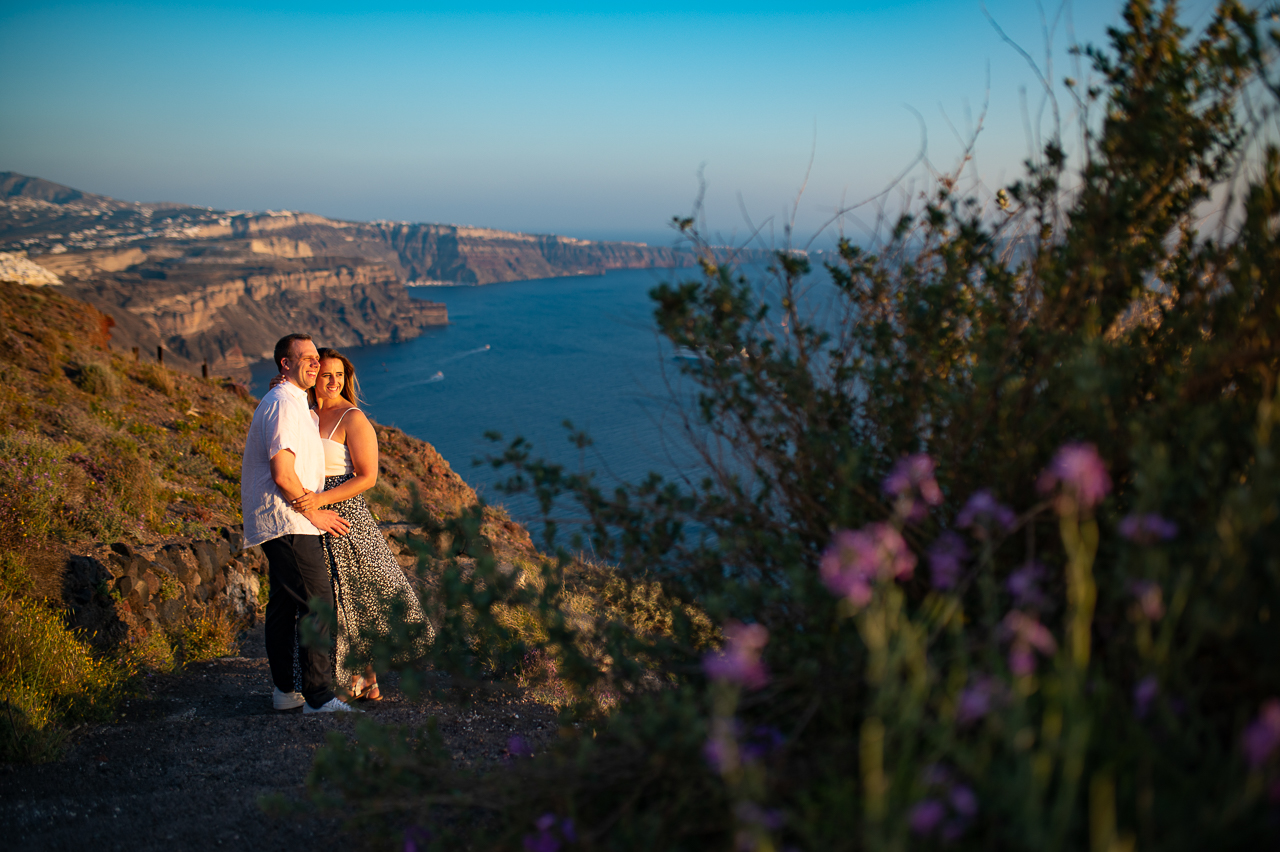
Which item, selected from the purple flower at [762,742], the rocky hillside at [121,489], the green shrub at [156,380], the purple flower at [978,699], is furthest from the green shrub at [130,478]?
the purple flower at [978,699]

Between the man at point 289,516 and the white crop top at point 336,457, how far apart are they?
131 mm

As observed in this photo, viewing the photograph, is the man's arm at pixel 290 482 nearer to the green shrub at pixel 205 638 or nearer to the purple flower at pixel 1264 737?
the green shrub at pixel 205 638

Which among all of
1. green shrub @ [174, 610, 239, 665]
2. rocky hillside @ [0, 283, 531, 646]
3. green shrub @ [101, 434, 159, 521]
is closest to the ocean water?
rocky hillside @ [0, 283, 531, 646]

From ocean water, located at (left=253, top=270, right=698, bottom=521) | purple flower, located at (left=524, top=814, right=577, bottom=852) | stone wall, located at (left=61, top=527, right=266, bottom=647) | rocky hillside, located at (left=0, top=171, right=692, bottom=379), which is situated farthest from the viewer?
rocky hillside, located at (left=0, top=171, right=692, bottom=379)

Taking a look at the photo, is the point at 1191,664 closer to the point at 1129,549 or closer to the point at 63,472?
the point at 1129,549

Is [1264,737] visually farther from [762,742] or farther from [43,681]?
[43,681]

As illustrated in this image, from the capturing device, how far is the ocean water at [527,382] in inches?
1319

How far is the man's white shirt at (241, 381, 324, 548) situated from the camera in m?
3.87

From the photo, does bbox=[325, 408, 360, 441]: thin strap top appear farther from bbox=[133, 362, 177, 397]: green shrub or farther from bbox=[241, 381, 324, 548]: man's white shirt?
bbox=[133, 362, 177, 397]: green shrub

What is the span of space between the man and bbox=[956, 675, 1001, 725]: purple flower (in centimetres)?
359

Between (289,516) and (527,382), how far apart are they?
51301mm

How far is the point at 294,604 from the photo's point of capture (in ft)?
13.5

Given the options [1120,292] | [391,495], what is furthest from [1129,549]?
[391,495]

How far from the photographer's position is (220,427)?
1017cm
